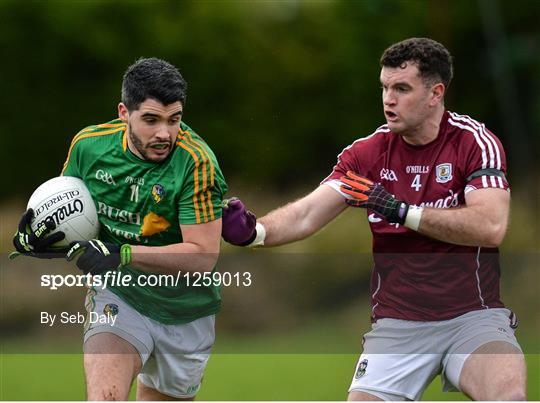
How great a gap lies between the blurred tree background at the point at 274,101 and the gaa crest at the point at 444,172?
15.3 ft

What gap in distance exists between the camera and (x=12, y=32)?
10.5 meters

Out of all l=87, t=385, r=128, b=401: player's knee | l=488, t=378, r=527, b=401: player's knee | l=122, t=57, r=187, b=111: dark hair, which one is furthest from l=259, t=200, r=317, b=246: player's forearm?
l=488, t=378, r=527, b=401: player's knee

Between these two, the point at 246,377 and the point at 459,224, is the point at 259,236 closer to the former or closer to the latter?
the point at 459,224

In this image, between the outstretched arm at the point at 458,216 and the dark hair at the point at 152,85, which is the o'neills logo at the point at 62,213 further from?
the outstretched arm at the point at 458,216

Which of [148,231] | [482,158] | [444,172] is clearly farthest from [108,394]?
[482,158]

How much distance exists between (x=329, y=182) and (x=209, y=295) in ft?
2.64

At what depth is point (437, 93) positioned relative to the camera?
17.4ft

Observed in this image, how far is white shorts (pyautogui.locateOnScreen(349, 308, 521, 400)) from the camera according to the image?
198 inches

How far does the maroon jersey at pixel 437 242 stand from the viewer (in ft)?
16.8

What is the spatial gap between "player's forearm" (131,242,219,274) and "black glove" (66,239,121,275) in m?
0.10

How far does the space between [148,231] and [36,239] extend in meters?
0.52

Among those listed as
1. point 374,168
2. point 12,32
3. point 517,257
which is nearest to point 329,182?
point 374,168

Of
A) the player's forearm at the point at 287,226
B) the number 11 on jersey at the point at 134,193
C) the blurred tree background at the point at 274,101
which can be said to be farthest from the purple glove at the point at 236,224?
the blurred tree background at the point at 274,101

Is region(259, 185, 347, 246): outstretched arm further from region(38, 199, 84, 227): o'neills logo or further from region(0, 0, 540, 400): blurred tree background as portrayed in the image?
region(0, 0, 540, 400): blurred tree background
